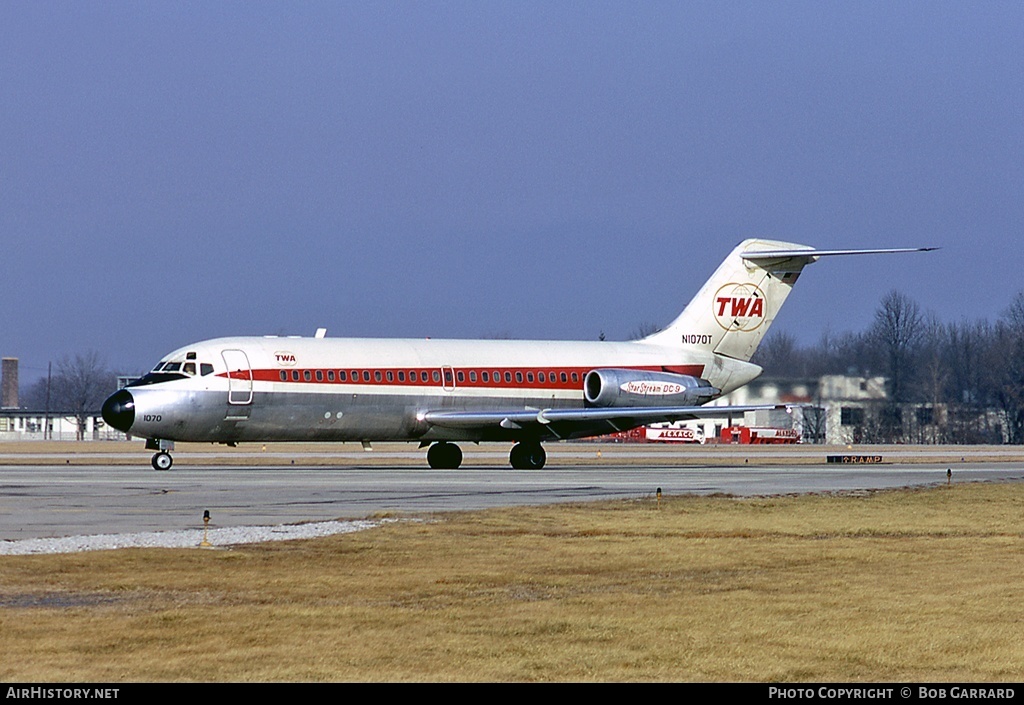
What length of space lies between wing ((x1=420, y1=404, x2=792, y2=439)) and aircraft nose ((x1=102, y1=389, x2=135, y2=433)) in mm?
8976

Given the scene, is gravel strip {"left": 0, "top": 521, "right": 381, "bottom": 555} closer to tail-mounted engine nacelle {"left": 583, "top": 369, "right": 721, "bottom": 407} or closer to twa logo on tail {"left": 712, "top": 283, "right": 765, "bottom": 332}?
tail-mounted engine nacelle {"left": 583, "top": 369, "right": 721, "bottom": 407}

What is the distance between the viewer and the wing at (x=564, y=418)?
44.7m

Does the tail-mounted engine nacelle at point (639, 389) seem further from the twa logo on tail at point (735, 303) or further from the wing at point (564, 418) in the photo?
the twa logo on tail at point (735, 303)

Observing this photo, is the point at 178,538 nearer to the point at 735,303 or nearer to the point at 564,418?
the point at 564,418

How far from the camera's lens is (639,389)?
156ft

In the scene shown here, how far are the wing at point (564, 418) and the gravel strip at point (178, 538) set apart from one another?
72.9ft

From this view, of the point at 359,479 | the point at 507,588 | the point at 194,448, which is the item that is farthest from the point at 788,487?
the point at 194,448

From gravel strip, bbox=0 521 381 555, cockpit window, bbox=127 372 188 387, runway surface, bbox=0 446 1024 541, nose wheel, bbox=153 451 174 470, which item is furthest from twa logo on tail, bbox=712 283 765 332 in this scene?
gravel strip, bbox=0 521 381 555

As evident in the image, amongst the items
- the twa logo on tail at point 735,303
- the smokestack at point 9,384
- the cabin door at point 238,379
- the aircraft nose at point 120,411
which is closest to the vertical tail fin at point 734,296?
the twa logo on tail at point 735,303

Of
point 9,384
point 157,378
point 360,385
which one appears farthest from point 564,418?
point 9,384

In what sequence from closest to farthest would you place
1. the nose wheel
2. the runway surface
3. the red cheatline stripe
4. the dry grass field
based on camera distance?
1. the dry grass field
2. the runway surface
3. the nose wheel
4. the red cheatline stripe

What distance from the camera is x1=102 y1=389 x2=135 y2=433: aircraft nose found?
4009cm

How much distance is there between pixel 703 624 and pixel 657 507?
13927mm
